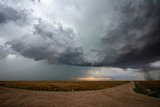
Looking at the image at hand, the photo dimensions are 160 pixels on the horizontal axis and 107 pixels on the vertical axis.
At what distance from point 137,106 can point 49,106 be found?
11.2m

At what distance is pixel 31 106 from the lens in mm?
20188

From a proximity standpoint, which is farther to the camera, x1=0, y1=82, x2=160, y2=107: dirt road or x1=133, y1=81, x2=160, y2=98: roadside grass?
x1=133, y1=81, x2=160, y2=98: roadside grass

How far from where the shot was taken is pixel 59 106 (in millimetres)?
20453

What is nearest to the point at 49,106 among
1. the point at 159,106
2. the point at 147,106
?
the point at 147,106

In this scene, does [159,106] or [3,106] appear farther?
[159,106]

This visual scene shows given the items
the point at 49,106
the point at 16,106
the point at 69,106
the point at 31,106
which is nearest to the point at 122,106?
the point at 69,106

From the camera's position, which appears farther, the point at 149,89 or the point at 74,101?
the point at 149,89

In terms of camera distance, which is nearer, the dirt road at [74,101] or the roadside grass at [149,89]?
the dirt road at [74,101]

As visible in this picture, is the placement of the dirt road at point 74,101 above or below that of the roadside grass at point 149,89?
below

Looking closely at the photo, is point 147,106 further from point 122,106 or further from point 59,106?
point 59,106

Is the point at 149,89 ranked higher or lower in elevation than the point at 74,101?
higher

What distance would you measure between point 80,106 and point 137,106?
741 cm

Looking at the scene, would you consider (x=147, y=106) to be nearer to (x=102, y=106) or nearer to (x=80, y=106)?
(x=102, y=106)

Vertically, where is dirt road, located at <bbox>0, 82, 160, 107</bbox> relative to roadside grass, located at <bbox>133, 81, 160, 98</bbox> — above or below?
below
